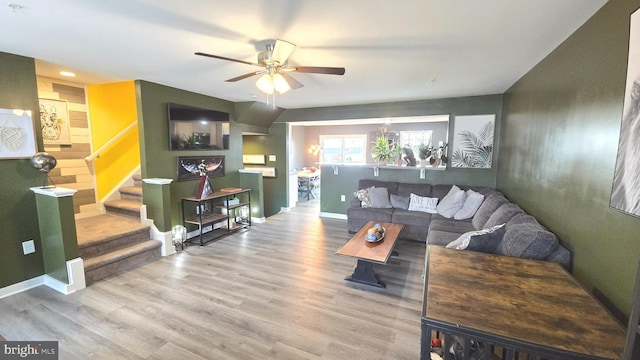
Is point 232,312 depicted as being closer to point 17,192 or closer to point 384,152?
point 17,192

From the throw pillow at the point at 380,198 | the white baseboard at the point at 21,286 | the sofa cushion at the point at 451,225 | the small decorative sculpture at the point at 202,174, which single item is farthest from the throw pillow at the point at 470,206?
the white baseboard at the point at 21,286

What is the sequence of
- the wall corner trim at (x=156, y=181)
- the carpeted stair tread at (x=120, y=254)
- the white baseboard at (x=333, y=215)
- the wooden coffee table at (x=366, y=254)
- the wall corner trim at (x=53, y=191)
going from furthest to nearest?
1. the white baseboard at (x=333, y=215)
2. the wall corner trim at (x=156, y=181)
3. the carpeted stair tread at (x=120, y=254)
4. the wooden coffee table at (x=366, y=254)
5. the wall corner trim at (x=53, y=191)

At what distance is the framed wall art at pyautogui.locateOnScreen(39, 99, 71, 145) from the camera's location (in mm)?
3633

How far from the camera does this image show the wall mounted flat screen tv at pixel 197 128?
3.97 m

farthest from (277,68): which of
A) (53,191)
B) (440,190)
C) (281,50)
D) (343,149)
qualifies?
(343,149)

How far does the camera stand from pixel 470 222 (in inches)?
152

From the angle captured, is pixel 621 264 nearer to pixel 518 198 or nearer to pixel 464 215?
pixel 518 198

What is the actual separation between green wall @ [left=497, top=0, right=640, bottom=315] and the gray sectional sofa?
0.57 feet

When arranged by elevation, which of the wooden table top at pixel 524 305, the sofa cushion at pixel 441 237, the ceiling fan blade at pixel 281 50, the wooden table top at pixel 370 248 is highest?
the ceiling fan blade at pixel 281 50

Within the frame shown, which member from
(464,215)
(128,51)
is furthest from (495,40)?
(128,51)

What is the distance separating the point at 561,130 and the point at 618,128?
78 centimetres

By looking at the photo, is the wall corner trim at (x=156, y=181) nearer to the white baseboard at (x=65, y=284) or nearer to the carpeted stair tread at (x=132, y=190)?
the carpeted stair tread at (x=132, y=190)

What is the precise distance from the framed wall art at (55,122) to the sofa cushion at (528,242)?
5.72 m

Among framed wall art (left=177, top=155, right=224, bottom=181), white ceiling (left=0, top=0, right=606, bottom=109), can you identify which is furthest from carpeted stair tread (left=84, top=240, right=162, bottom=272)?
white ceiling (left=0, top=0, right=606, bottom=109)
